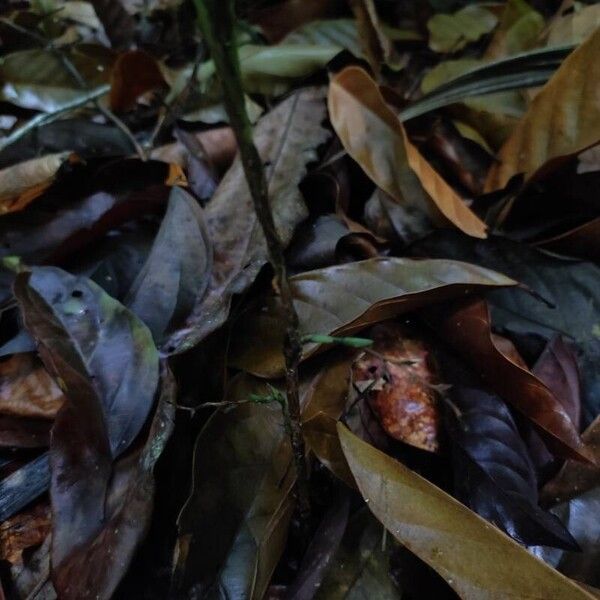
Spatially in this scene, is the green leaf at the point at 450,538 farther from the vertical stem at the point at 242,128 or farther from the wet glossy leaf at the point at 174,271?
the wet glossy leaf at the point at 174,271

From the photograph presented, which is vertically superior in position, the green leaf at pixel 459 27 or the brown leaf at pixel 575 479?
the green leaf at pixel 459 27

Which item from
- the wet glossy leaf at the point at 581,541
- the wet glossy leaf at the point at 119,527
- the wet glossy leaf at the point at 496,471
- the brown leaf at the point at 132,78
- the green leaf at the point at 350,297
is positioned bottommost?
the wet glossy leaf at the point at 581,541

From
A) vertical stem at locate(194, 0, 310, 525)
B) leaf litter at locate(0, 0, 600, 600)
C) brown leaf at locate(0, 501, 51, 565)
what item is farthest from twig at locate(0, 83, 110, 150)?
vertical stem at locate(194, 0, 310, 525)

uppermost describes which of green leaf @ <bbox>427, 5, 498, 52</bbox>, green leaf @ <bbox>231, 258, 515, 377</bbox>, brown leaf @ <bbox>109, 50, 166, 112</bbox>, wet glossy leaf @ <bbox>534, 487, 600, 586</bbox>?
brown leaf @ <bbox>109, 50, 166, 112</bbox>

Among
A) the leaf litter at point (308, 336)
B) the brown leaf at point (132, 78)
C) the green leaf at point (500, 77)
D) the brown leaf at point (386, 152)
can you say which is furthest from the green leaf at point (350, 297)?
the brown leaf at point (132, 78)

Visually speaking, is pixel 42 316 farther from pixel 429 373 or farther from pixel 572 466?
pixel 572 466

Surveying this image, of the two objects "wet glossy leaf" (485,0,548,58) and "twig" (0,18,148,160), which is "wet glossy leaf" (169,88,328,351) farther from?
"wet glossy leaf" (485,0,548,58)
